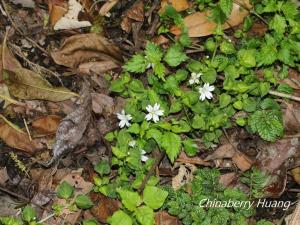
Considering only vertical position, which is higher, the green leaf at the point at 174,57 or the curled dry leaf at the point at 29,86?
the green leaf at the point at 174,57

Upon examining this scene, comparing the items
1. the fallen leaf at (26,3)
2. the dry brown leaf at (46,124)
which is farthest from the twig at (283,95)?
the fallen leaf at (26,3)

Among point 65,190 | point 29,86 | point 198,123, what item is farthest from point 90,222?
point 29,86

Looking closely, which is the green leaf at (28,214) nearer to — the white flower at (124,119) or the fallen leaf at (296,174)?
the white flower at (124,119)

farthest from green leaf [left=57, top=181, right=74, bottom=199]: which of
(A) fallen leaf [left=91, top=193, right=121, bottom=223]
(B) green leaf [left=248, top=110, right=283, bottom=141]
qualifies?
(B) green leaf [left=248, top=110, right=283, bottom=141]

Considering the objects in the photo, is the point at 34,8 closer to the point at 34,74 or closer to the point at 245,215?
the point at 34,74

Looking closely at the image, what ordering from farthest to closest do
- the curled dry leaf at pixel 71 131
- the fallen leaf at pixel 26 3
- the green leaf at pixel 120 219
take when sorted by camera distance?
the fallen leaf at pixel 26 3 < the curled dry leaf at pixel 71 131 < the green leaf at pixel 120 219

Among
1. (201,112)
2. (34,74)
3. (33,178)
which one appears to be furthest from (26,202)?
(201,112)
